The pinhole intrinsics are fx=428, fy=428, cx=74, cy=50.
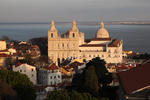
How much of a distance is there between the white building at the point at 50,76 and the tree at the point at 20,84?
9.82 m

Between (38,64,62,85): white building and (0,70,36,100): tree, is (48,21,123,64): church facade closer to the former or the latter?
(38,64,62,85): white building

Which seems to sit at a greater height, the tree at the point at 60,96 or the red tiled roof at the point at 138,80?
the red tiled roof at the point at 138,80

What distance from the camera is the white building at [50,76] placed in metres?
26.0

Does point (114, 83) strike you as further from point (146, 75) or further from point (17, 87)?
point (146, 75)

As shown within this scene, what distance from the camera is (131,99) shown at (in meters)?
11.2

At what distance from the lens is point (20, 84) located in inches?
602

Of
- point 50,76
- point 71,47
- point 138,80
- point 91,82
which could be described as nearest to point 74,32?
point 71,47

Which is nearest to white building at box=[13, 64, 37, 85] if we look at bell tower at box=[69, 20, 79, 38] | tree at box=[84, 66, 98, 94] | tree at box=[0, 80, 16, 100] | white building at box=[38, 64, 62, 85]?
white building at box=[38, 64, 62, 85]

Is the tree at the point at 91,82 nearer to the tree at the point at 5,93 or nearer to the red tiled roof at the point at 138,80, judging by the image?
the red tiled roof at the point at 138,80

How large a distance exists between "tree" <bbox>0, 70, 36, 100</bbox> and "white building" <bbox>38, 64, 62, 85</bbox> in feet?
32.2

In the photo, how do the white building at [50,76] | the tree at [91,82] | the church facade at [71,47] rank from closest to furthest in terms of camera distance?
the tree at [91,82]
the white building at [50,76]
the church facade at [71,47]

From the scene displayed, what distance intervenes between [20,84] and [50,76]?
11063 mm

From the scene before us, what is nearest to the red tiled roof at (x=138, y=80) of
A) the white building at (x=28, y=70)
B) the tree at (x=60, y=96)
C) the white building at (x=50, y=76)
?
the tree at (x=60, y=96)

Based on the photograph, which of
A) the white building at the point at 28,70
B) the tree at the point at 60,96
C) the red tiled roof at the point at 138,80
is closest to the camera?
the red tiled roof at the point at 138,80
